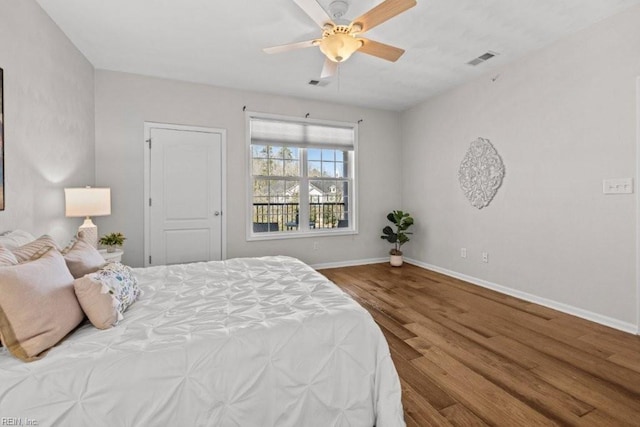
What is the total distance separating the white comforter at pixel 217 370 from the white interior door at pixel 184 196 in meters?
2.50

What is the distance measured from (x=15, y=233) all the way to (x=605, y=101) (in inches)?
186

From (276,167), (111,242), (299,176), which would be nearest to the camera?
(111,242)

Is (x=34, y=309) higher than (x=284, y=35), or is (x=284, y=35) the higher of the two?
(x=284, y=35)

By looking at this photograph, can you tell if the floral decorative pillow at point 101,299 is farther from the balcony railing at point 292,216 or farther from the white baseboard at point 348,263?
the white baseboard at point 348,263

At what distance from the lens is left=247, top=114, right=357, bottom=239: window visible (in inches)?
175

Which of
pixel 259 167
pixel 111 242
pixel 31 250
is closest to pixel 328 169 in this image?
pixel 259 167

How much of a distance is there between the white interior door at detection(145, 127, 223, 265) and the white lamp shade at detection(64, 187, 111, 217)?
3.26 ft

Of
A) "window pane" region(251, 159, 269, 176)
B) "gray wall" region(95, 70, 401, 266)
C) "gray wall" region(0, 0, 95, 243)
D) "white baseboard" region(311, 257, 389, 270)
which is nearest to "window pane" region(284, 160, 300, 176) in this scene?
"window pane" region(251, 159, 269, 176)

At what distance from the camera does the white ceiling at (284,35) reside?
2.45 m

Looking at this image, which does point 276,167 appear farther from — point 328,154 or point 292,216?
point 328,154

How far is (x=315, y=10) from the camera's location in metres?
2.03

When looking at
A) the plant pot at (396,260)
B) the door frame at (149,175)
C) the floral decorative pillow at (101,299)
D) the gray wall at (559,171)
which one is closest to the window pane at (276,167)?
the door frame at (149,175)

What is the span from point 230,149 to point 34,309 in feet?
11.0

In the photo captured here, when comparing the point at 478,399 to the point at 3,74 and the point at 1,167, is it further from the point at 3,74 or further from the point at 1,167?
the point at 3,74
